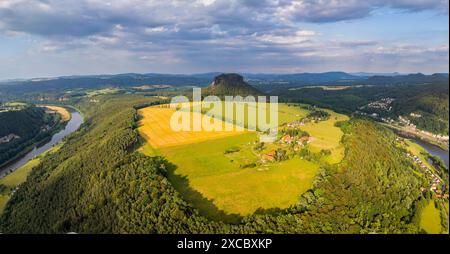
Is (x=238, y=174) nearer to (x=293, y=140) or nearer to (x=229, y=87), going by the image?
(x=293, y=140)

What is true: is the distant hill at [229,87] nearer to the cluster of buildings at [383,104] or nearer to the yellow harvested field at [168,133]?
the cluster of buildings at [383,104]

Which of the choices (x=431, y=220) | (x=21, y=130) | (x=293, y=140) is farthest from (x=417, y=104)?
(x=21, y=130)

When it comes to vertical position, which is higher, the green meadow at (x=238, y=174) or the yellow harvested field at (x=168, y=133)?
the yellow harvested field at (x=168, y=133)

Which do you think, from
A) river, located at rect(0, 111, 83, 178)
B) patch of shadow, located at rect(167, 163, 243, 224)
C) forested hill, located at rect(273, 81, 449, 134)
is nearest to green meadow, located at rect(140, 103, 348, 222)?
patch of shadow, located at rect(167, 163, 243, 224)

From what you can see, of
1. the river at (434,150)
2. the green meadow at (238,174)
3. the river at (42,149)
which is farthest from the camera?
the river at (434,150)

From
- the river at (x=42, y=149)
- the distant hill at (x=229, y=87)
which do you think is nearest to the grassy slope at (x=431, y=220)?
the river at (x=42, y=149)

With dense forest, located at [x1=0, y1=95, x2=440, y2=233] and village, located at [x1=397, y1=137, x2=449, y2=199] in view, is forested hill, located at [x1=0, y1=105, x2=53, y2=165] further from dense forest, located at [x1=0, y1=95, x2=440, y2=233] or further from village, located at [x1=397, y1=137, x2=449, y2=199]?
village, located at [x1=397, y1=137, x2=449, y2=199]
